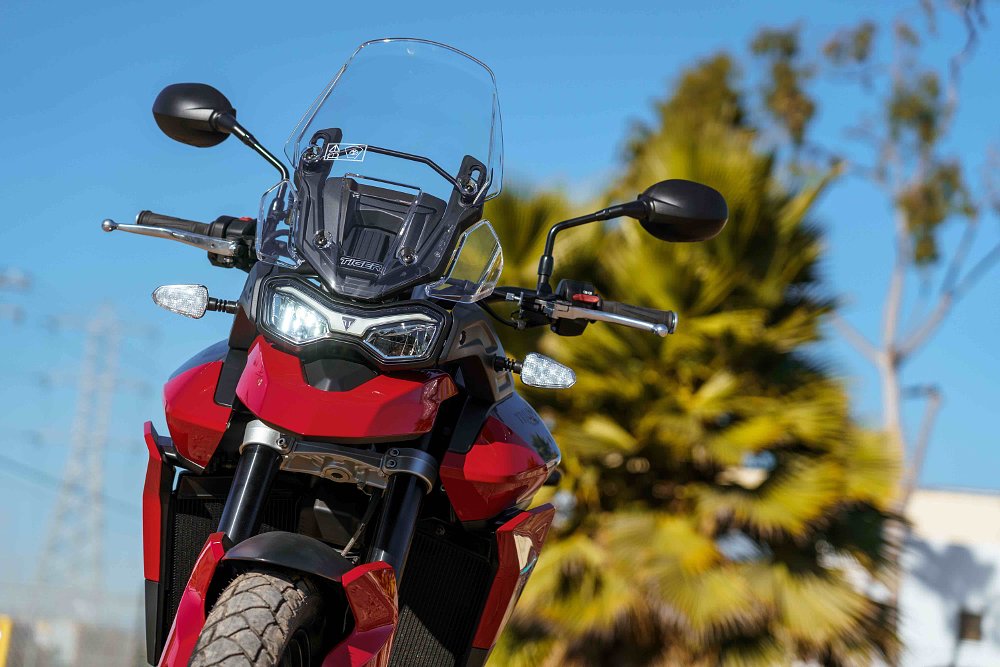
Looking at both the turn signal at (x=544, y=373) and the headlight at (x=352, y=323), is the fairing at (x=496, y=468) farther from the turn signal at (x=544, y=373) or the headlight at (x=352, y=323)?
the headlight at (x=352, y=323)

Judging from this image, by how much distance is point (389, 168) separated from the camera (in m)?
2.62

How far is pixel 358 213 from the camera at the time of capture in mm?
2414

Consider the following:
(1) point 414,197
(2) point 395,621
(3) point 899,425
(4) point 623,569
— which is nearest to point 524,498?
(2) point 395,621

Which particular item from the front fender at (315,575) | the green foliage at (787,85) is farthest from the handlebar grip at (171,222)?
the green foliage at (787,85)

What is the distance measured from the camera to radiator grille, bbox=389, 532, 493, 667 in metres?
2.52

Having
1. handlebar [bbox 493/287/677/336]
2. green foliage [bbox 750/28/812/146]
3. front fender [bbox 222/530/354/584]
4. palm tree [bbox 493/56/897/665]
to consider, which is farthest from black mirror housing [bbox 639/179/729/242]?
green foliage [bbox 750/28/812/146]

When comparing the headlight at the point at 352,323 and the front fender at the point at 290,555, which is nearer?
the front fender at the point at 290,555

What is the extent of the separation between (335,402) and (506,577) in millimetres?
665

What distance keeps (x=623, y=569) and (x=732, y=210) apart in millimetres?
3275

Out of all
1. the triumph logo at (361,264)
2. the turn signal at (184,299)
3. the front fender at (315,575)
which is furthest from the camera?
the turn signal at (184,299)

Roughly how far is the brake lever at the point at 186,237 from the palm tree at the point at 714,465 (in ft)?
19.6

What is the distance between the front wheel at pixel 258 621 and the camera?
1771mm

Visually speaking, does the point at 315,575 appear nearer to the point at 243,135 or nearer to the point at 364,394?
the point at 364,394

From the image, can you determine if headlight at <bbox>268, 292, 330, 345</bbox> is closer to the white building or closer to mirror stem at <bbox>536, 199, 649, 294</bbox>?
mirror stem at <bbox>536, 199, 649, 294</bbox>
